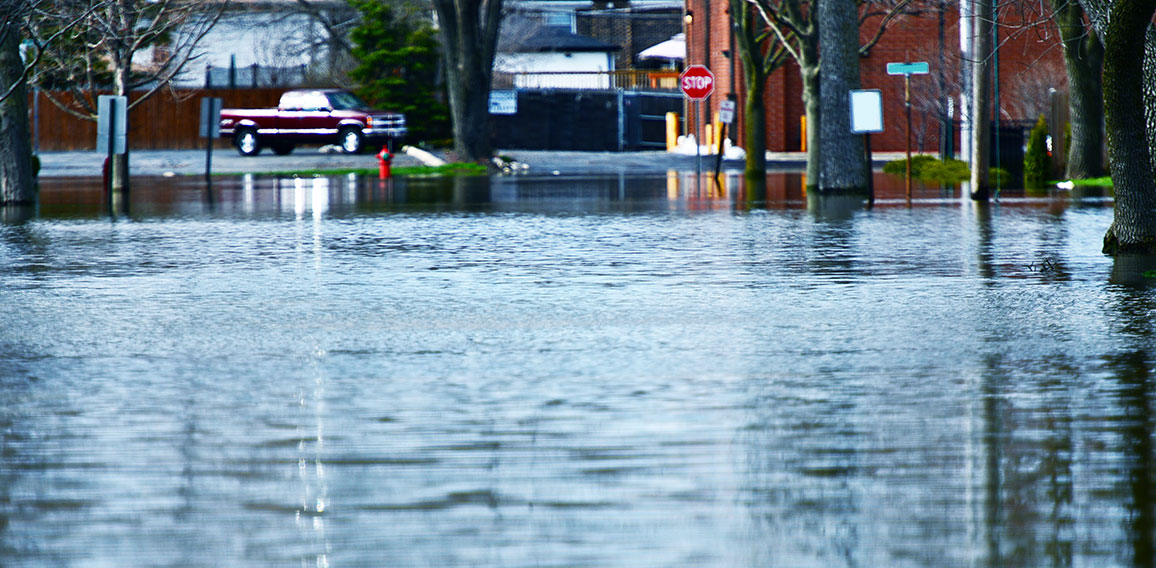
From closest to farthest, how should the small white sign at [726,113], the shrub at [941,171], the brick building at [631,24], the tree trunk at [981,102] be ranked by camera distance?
1. the tree trunk at [981,102]
2. the shrub at [941,171]
3. the small white sign at [726,113]
4. the brick building at [631,24]

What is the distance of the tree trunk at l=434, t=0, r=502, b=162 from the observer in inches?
1789

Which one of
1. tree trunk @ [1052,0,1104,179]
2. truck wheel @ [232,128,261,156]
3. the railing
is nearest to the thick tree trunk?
tree trunk @ [1052,0,1104,179]

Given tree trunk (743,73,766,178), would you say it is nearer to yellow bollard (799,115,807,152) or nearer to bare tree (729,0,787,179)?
bare tree (729,0,787,179)

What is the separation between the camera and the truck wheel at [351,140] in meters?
56.0

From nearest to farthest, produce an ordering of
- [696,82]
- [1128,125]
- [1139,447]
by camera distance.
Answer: [1139,447], [1128,125], [696,82]

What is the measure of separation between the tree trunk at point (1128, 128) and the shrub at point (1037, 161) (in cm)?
1775

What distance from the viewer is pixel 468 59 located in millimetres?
46031

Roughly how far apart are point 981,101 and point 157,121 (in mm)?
43957

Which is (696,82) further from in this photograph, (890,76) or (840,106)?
(890,76)

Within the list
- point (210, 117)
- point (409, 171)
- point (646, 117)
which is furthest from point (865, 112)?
point (646, 117)

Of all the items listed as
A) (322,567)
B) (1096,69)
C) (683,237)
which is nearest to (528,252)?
(683,237)

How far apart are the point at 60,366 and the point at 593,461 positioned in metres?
4.27

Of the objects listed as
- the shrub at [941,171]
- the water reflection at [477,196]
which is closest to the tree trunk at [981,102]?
the water reflection at [477,196]

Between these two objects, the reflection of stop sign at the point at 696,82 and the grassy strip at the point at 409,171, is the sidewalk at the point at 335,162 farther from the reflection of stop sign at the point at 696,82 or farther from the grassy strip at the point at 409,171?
the reflection of stop sign at the point at 696,82
